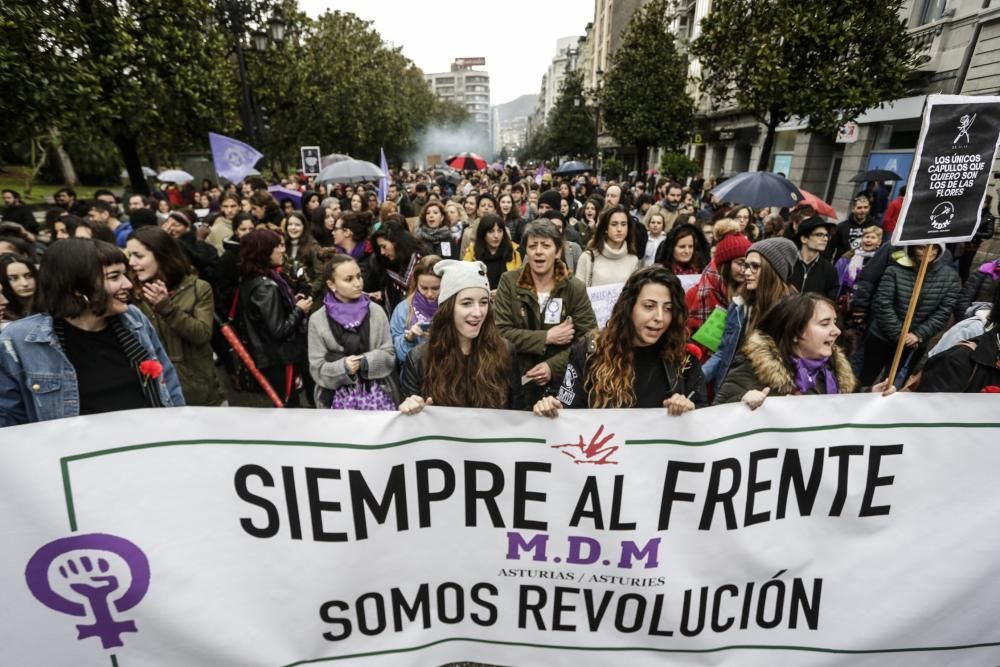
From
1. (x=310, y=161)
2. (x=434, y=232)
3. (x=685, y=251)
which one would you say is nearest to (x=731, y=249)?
(x=685, y=251)

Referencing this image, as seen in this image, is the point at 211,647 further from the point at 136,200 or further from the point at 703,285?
the point at 136,200

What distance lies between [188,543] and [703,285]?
371 centimetres

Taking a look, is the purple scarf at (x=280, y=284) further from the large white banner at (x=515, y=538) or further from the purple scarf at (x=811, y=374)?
the purple scarf at (x=811, y=374)

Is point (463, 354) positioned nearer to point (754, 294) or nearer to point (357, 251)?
point (754, 294)

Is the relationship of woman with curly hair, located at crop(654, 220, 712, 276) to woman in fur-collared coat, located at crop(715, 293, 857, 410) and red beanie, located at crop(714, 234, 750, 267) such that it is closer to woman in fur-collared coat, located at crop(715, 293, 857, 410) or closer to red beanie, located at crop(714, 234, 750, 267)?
red beanie, located at crop(714, 234, 750, 267)

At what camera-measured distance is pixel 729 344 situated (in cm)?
347

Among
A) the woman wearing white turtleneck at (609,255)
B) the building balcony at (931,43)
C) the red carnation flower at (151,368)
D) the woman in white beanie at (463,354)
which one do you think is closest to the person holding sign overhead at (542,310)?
the woman in white beanie at (463,354)

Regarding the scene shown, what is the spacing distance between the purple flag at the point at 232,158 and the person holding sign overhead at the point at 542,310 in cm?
836

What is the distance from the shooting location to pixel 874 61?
34.4ft

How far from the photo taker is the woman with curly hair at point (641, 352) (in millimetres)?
2416

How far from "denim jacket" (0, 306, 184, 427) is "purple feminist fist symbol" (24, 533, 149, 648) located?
664 millimetres

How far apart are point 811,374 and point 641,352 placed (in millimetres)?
807

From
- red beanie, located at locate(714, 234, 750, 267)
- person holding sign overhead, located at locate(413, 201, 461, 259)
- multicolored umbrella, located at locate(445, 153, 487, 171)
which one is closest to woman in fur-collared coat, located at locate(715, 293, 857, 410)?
red beanie, located at locate(714, 234, 750, 267)

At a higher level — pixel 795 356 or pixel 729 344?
pixel 795 356
